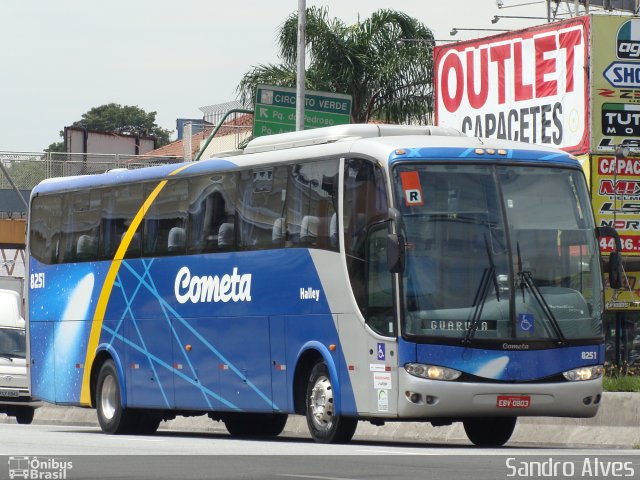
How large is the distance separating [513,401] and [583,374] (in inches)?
39.0

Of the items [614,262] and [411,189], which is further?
[614,262]

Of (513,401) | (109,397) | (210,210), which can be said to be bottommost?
(109,397)

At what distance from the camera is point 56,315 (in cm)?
2581

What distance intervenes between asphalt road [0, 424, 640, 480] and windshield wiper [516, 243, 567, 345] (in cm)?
158

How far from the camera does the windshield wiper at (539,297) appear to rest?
18.2 m

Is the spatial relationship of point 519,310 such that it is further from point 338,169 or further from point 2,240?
point 2,240

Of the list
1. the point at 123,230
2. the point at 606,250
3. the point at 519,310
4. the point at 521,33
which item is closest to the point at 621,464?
the point at 519,310

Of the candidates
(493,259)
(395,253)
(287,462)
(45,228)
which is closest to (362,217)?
(395,253)

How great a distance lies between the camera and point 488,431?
797 inches

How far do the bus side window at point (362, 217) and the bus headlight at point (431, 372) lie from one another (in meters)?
0.54

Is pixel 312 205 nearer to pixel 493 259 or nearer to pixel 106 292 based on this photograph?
pixel 493 259

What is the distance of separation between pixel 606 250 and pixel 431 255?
12.6 metres

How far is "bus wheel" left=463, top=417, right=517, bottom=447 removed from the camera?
20.0 metres

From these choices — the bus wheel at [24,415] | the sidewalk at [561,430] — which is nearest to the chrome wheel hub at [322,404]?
the sidewalk at [561,430]
